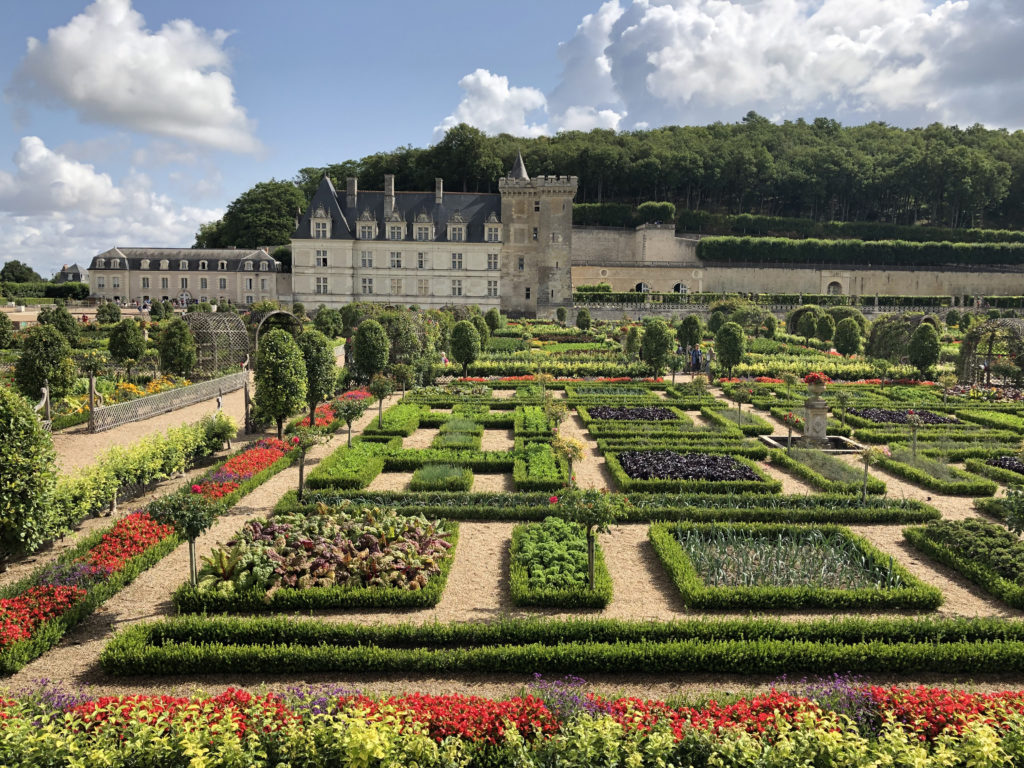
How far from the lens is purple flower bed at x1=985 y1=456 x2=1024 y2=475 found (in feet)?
50.2

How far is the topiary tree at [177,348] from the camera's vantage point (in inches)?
955

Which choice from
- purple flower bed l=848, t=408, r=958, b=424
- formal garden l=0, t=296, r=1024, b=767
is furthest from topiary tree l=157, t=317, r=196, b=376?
purple flower bed l=848, t=408, r=958, b=424

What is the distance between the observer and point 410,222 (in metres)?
54.2

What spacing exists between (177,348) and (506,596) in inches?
777

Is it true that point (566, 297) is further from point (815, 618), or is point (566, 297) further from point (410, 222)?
point (815, 618)

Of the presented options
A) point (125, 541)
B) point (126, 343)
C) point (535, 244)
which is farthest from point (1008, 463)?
point (535, 244)

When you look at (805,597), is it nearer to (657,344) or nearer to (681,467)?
(681,467)

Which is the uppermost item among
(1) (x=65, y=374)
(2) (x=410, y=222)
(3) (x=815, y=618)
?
(2) (x=410, y=222)

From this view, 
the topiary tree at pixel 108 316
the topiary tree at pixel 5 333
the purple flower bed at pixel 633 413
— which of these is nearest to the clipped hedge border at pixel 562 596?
the purple flower bed at pixel 633 413

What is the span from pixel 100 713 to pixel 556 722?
3.93m

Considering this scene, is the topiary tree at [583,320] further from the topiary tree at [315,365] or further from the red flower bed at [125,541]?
the red flower bed at [125,541]

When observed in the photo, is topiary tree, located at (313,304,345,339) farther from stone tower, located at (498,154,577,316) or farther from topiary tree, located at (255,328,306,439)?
topiary tree, located at (255,328,306,439)

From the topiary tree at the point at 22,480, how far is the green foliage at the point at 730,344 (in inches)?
888

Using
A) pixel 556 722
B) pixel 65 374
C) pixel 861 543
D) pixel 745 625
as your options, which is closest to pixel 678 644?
pixel 745 625
